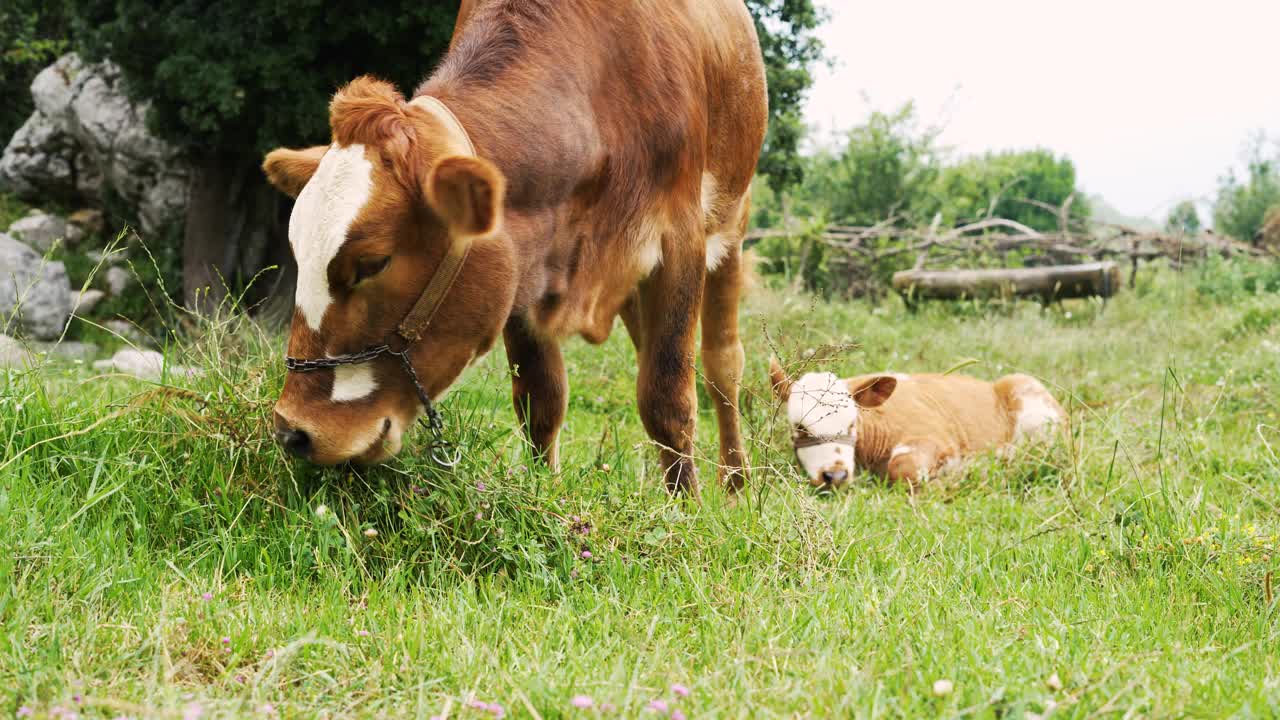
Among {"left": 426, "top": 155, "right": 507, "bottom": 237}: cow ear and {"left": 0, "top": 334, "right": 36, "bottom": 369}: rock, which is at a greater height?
{"left": 426, "top": 155, "right": 507, "bottom": 237}: cow ear

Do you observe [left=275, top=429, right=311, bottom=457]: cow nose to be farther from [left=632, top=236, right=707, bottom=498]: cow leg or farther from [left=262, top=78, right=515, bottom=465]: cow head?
[left=632, top=236, right=707, bottom=498]: cow leg

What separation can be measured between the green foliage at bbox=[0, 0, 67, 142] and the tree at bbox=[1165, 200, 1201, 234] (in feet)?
43.6

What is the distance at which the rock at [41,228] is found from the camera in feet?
39.7

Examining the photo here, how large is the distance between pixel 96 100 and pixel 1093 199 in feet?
81.9

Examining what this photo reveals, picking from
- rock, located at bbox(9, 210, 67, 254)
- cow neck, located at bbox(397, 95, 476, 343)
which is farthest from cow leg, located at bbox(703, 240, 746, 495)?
rock, located at bbox(9, 210, 67, 254)

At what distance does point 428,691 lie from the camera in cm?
201

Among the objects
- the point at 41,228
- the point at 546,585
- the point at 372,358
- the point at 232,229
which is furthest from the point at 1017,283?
the point at 41,228

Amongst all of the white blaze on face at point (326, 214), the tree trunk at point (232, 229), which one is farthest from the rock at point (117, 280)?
the white blaze on face at point (326, 214)

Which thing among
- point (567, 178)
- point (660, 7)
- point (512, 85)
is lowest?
point (567, 178)

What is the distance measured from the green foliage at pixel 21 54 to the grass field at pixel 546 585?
1263 centimetres

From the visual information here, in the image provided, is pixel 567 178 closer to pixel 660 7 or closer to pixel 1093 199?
pixel 660 7

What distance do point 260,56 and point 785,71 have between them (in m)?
4.41

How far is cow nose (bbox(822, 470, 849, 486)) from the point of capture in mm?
4484

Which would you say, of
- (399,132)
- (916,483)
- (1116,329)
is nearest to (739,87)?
(399,132)
